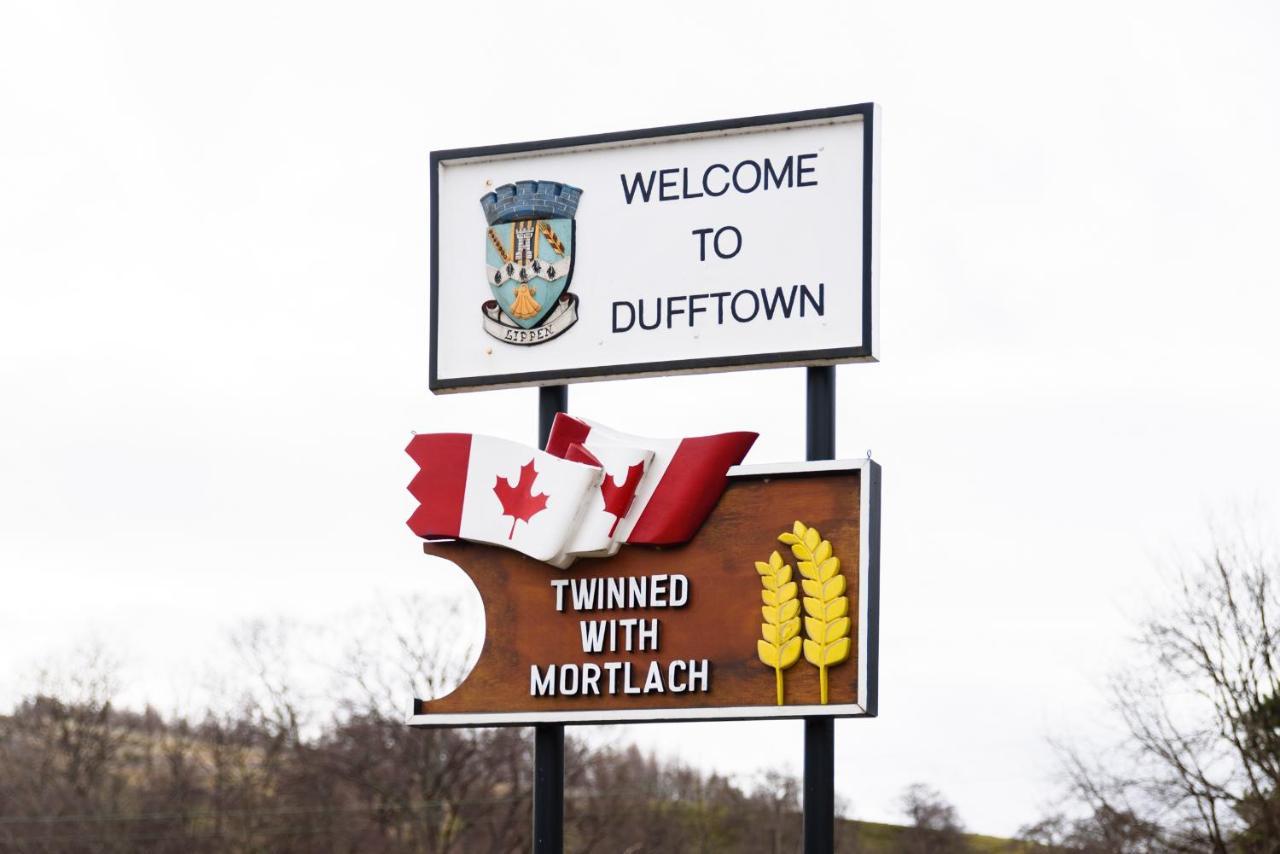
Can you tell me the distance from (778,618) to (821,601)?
25 cm

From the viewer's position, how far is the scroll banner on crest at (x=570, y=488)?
11.6 m

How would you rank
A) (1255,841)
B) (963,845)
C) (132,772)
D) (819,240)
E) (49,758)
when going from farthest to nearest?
(963,845) → (132,772) → (49,758) → (1255,841) → (819,240)

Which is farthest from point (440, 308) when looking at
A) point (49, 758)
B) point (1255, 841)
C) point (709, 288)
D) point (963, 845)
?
point (963, 845)

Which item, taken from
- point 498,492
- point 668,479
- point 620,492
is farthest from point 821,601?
point 498,492

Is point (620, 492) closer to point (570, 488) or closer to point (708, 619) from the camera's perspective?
point (570, 488)

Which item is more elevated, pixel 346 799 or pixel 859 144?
pixel 859 144

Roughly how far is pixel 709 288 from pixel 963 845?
208 ft

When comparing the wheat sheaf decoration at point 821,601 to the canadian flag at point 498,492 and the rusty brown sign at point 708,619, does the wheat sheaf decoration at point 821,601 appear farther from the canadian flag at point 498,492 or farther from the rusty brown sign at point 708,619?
the canadian flag at point 498,492

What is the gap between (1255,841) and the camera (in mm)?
31156

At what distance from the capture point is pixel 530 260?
1234 cm

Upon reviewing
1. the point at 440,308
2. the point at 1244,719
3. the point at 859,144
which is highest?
the point at 859,144

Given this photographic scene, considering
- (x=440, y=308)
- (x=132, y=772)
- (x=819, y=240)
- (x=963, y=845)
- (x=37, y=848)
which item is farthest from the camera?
(x=963, y=845)

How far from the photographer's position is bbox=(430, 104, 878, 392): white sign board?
38.1 ft

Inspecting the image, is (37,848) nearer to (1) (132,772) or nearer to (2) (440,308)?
(1) (132,772)
